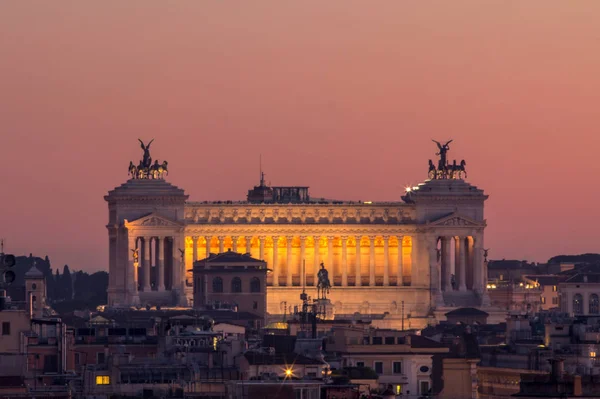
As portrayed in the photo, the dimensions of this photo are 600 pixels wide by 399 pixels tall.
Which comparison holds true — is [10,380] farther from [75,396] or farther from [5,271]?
[5,271]

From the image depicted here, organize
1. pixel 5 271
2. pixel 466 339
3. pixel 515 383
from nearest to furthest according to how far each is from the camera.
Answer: pixel 5 271
pixel 515 383
pixel 466 339

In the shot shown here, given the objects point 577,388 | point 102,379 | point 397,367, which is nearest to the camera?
point 577,388

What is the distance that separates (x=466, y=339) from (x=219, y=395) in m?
41.4

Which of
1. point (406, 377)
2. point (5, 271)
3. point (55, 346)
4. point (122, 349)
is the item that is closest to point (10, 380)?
point (5, 271)

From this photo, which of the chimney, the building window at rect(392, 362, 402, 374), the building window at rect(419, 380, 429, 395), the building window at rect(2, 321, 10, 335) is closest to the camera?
the chimney

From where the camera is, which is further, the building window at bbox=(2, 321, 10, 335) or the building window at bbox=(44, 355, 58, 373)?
the building window at bbox=(44, 355, 58, 373)

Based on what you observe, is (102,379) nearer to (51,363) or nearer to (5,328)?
(51,363)

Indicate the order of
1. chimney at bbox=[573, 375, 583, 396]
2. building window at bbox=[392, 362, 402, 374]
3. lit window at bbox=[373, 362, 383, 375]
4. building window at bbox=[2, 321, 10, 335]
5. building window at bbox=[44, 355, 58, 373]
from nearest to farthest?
chimney at bbox=[573, 375, 583, 396], building window at bbox=[2, 321, 10, 335], building window at bbox=[44, 355, 58, 373], lit window at bbox=[373, 362, 383, 375], building window at bbox=[392, 362, 402, 374]

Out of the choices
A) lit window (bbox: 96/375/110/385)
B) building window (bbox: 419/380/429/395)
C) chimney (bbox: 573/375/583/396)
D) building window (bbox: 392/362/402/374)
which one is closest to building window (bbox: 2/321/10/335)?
lit window (bbox: 96/375/110/385)

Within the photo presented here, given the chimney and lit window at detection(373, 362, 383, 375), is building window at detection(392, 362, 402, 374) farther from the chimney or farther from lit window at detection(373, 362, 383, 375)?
the chimney

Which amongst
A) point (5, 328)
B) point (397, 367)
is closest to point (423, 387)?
point (397, 367)

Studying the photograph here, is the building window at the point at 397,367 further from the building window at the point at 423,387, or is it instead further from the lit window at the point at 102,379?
the lit window at the point at 102,379

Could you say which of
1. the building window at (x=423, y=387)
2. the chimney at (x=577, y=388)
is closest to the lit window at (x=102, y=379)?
the chimney at (x=577, y=388)

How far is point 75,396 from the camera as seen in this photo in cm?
10888
